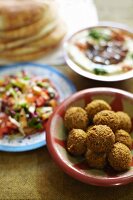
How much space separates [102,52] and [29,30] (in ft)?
1.47

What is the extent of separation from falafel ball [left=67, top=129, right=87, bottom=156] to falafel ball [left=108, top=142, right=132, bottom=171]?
11 centimetres

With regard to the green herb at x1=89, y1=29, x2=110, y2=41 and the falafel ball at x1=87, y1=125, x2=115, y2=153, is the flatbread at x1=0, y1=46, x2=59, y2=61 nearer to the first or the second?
the green herb at x1=89, y1=29, x2=110, y2=41

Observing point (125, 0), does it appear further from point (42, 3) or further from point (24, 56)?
point (24, 56)

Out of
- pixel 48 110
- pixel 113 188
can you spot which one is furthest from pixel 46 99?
pixel 113 188

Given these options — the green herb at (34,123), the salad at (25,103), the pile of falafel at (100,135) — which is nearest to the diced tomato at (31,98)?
the salad at (25,103)

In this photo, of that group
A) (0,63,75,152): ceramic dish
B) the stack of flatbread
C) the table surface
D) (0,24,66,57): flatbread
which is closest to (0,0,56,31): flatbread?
the stack of flatbread

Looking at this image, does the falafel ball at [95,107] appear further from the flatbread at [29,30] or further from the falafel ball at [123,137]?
the flatbread at [29,30]

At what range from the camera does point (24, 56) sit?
6.11 feet

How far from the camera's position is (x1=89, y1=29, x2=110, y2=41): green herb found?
187cm

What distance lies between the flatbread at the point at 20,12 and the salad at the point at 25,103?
0.30m

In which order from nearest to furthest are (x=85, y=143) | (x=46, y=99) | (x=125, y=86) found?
(x=85, y=143), (x=46, y=99), (x=125, y=86)

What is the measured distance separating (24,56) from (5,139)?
622 millimetres

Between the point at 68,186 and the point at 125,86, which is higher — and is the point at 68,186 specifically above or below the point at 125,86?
below

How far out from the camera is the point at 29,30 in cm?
182
